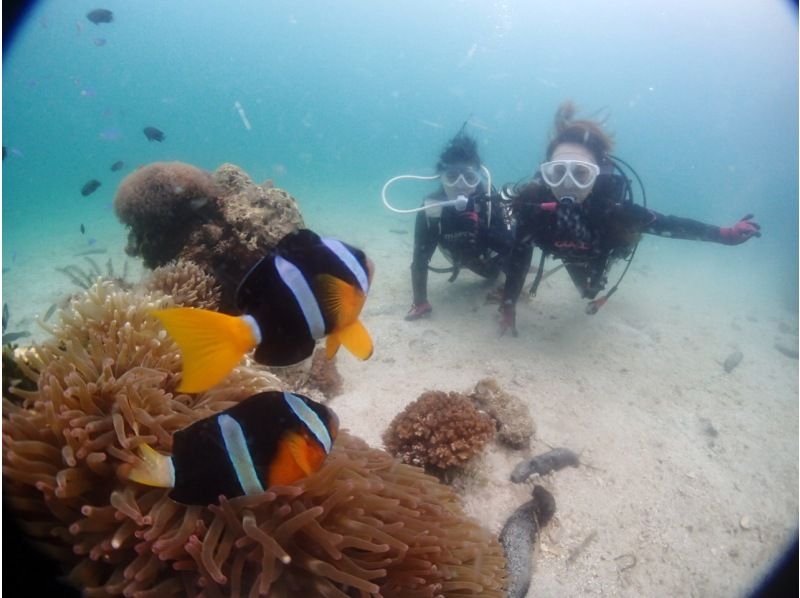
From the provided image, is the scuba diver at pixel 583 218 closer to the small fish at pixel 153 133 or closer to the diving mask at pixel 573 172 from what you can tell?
the diving mask at pixel 573 172

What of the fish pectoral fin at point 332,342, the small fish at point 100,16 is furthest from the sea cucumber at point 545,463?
the small fish at point 100,16

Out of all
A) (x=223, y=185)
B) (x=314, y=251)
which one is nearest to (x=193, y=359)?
(x=314, y=251)

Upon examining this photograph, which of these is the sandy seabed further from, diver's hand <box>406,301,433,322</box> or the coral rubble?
the coral rubble

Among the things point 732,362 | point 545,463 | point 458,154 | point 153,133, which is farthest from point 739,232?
point 153,133

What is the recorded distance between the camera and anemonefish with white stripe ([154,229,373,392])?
1.16 meters

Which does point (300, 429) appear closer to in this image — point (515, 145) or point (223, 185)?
point (223, 185)

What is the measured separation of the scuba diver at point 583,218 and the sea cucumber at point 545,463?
2.71m

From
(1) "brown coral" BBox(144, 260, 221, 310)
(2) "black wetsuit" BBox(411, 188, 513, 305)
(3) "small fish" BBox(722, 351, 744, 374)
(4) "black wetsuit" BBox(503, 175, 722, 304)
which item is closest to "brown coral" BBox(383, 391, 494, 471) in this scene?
(1) "brown coral" BBox(144, 260, 221, 310)

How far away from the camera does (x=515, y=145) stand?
358ft

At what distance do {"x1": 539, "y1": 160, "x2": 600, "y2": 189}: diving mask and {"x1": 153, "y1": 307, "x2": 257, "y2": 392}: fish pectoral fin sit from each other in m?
6.09

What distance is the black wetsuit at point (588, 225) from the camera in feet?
21.1

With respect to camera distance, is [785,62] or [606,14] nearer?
[785,62]

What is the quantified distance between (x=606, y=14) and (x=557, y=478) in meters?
96.7

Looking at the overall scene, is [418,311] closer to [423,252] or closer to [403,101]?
[423,252]
